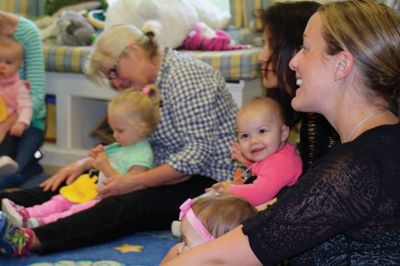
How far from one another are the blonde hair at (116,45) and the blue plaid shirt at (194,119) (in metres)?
0.07

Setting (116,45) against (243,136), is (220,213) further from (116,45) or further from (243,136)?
(116,45)

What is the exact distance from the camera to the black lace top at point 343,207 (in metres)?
1.03

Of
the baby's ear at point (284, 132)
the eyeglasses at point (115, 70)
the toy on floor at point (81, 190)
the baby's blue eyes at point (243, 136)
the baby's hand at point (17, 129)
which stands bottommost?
the baby's hand at point (17, 129)

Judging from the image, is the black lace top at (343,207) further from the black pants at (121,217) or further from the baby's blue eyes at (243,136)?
the black pants at (121,217)

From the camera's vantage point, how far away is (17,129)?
118 inches

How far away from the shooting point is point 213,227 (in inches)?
51.1

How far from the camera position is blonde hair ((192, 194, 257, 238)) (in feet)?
4.26

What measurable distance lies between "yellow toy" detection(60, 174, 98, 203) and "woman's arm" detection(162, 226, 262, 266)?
1.29 meters

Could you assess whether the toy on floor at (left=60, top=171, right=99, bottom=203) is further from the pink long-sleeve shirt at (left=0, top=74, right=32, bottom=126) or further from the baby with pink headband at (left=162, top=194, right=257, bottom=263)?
the baby with pink headband at (left=162, top=194, right=257, bottom=263)

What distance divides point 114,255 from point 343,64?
1.23 m

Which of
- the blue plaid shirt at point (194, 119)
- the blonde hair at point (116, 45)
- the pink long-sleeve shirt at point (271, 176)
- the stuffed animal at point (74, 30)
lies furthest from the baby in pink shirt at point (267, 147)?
the stuffed animal at point (74, 30)

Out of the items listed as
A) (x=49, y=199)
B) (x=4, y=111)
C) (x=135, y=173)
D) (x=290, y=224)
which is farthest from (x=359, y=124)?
(x=4, y=111)

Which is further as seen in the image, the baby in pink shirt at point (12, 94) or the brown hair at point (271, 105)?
the baby in pink shirt at point (12, 94)

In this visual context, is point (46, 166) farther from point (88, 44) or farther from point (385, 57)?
point (385, 57)
